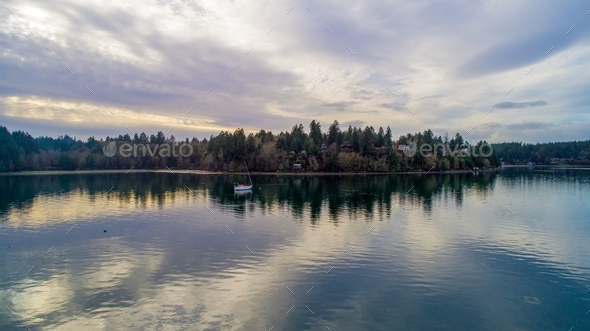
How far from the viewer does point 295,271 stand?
62.8 ft

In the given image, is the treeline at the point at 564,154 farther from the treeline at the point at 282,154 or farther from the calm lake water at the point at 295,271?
the calm lake water at the point at 295,271

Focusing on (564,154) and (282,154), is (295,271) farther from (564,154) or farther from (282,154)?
(564,154)

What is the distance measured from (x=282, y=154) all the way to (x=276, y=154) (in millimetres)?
2468

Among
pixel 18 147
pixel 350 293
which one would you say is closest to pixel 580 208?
pixel 350 293

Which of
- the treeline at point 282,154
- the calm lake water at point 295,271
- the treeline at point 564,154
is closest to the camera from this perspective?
the calm lake water at point 295,271

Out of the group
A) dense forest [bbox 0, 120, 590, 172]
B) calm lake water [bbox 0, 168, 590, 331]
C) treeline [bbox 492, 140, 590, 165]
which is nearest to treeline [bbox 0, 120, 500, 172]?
dense forest [bbox 0, 120, 590, 172]

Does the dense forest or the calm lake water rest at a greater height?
the dense forest

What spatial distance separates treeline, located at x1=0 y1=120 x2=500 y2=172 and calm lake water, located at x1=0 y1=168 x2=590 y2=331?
83.5 metres

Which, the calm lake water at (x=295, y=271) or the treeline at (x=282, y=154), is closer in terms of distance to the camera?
the calm lake water at (x=295, y=271)

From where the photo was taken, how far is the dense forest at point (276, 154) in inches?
4724

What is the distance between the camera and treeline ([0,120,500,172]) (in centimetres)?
11994

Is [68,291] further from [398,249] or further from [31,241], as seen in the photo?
[398,249]

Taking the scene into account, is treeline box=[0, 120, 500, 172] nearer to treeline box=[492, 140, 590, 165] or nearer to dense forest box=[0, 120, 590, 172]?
dense forest box=[0, 120, 590, 172]

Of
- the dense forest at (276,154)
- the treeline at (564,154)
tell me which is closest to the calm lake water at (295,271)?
the dense forest at (276,154)
